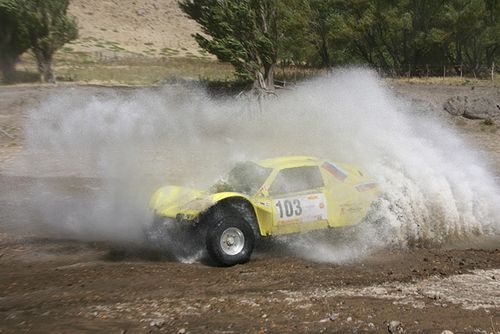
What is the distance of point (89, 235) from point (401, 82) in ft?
85.9

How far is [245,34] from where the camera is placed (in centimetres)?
2894

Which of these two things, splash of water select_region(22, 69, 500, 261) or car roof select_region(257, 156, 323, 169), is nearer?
car roof select_region(257, 156, 323, 169)

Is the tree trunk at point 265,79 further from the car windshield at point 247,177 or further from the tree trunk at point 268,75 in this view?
the car windshield at point 247,177

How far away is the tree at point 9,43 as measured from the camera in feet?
128

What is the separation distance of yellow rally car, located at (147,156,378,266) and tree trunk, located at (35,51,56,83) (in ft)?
106

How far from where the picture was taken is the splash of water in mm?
10598

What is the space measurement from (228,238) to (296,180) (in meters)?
1.57

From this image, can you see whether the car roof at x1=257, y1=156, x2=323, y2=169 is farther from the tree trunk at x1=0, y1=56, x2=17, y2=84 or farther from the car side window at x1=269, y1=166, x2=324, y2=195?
the tree trunk at x1=0, y1=56, x2=17, y2=84

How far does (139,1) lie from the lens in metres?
95.2

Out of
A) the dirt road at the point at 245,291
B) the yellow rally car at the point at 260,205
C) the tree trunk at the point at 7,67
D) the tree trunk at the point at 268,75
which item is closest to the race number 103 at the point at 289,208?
the yellow rally car at the point at 260,205

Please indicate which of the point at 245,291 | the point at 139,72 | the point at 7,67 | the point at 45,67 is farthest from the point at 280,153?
the point at 139,72

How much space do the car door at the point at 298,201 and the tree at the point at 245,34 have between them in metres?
19.5

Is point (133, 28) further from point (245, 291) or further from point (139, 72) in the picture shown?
point (245, 291)

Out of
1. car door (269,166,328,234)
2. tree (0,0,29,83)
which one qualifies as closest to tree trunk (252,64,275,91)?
tree (0,0,29,83)
